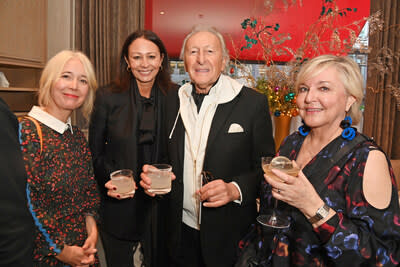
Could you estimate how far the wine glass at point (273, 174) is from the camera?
1146 millimetres

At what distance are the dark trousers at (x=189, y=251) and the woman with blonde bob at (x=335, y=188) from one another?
0.54 metres

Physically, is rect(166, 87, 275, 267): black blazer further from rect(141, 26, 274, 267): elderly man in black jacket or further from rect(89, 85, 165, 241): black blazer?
rect(89, 85, 165, 241): black blazer

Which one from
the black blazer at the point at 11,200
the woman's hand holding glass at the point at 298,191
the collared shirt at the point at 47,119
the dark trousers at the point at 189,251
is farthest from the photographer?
the dark trousers at the point at 189,251

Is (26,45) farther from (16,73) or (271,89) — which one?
(271,89)

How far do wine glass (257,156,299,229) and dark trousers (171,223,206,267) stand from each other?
540mm

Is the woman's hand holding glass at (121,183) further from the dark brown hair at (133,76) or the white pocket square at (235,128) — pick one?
the dark brown hair at (133,76)

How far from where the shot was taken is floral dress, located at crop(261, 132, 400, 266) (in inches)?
43.1

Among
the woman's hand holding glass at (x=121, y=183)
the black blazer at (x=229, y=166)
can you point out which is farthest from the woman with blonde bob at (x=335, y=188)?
the woman's hand holding glass at (x=121, y=183)

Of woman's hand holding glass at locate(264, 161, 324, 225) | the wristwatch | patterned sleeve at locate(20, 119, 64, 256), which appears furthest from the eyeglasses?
patterned sleeve at locate(20, 119, 64, 256)

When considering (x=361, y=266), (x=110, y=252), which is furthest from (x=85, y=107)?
(x=361, y=266)

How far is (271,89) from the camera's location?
282 centimetres

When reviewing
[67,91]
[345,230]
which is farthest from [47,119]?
[345,230]

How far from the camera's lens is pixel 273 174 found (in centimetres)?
117

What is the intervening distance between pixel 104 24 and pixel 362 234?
13.4 ft
